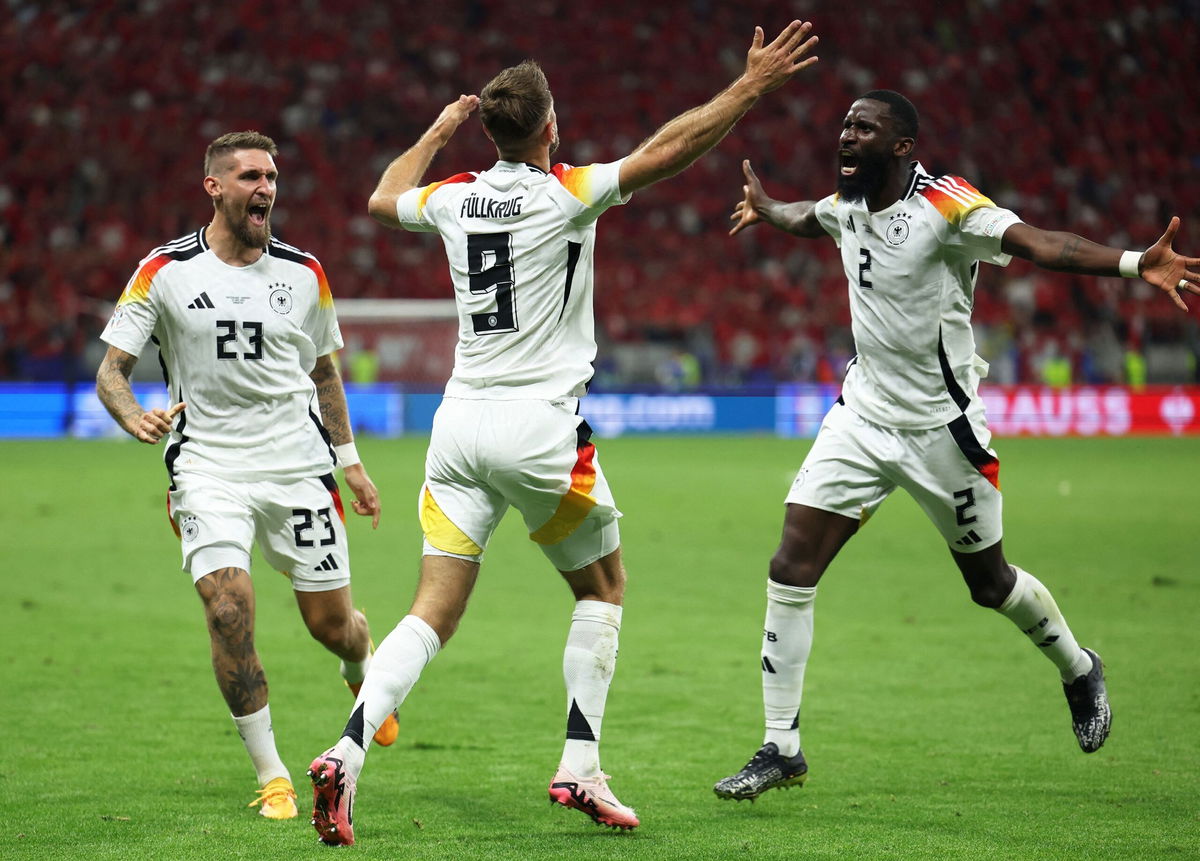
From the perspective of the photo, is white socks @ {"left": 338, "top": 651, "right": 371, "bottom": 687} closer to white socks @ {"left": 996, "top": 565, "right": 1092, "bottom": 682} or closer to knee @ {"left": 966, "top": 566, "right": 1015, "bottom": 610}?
knee @ {"left": 966, "top": 566, "right": 1015, "bottom": 610}

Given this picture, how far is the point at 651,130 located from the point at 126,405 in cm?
2886

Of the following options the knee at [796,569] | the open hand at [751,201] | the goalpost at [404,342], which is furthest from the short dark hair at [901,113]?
the goalpost at [404,342]

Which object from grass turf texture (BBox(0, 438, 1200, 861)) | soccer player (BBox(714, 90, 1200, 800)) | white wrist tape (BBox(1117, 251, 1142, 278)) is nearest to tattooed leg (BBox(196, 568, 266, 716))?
grass turf texture (BBox(0, 438, 1200, 861))

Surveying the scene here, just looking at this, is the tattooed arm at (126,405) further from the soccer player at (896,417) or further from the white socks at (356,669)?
the soccer player at (896,417)

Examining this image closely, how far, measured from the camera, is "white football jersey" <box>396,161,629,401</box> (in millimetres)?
4543

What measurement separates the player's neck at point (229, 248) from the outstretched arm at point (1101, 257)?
2798 mm

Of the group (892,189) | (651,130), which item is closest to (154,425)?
(892,189)

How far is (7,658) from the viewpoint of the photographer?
25.8ft

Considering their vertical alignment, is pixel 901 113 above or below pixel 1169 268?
above

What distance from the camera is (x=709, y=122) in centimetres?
430

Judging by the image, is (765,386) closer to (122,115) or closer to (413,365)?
(413,365)

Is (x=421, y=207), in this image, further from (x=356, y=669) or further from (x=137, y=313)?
(x=356, y=669)

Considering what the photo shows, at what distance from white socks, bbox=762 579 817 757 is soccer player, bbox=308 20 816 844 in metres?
0.85

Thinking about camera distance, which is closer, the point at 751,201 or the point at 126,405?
the point at 126,405
